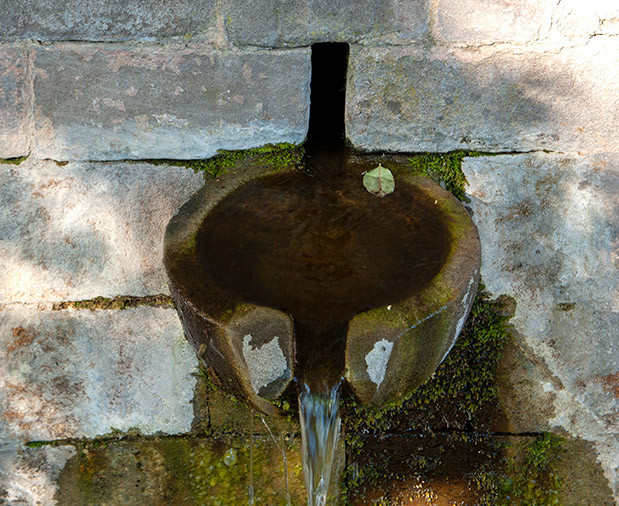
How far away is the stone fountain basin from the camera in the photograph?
190 cm

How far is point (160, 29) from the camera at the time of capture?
236cm

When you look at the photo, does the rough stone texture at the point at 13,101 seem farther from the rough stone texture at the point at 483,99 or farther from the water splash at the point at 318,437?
the water splash at the point at 318,437

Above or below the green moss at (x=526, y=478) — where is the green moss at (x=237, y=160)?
above

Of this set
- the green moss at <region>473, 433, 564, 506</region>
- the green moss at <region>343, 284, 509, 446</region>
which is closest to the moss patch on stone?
the green moss at <region>343, 284, 509, 446</region>

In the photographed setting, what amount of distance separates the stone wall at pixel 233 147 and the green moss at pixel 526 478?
109mm

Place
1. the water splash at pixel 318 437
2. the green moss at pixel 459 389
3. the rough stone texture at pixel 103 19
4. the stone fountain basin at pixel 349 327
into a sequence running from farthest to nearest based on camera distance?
the green moss at pixel 459 389
the rough stone texture at pixel 103 19
the water splash at pixel 318 437
the stone fountain basin at pixel 349 327

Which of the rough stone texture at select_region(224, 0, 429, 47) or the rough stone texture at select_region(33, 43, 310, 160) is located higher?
the rough stone texture at select_region(224, 0, 429, 47)

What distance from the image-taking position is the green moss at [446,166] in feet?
8.32

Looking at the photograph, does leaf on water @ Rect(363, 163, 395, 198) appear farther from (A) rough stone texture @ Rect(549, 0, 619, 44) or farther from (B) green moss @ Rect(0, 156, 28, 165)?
(B) green moss @ Rect(0, 156, 28, 165)

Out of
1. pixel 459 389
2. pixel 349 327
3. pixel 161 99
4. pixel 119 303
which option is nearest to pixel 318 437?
pixel 349 327

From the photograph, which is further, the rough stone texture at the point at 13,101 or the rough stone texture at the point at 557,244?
the rough stone texture at the point at 557,244

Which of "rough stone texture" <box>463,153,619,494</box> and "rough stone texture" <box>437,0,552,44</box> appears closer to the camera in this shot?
"rough stone texture" <box>437,0,552,44</box>

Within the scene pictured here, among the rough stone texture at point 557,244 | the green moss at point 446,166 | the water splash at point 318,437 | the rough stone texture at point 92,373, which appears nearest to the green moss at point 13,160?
the rough stone texture at point 92,373

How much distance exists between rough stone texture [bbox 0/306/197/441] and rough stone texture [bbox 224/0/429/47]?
1173 millimetres
